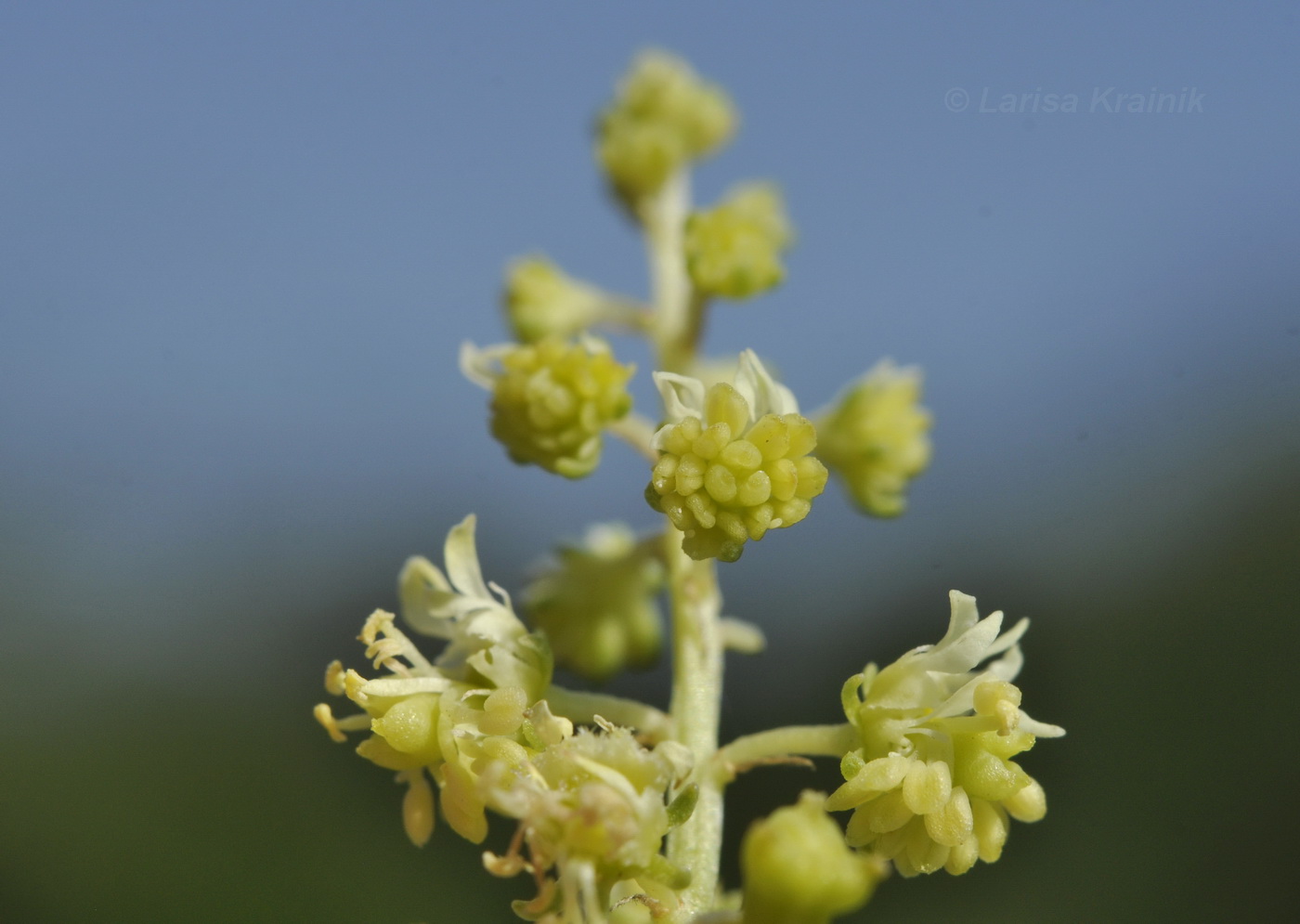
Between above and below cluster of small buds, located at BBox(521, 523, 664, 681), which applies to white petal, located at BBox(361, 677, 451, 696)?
below

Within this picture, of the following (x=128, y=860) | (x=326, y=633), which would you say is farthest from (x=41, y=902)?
(x=326, y=633)

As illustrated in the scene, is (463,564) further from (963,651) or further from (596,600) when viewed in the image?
(963,651)

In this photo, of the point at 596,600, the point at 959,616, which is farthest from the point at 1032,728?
the point at 596,600

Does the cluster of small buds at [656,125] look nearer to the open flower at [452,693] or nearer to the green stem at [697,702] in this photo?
the green stem at [697,702]

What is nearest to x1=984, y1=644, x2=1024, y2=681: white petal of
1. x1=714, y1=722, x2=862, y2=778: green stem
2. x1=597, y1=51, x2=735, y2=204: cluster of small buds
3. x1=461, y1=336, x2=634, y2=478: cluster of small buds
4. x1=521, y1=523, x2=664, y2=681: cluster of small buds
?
x1=714, y1=722, x2=862, y2=778: green stem

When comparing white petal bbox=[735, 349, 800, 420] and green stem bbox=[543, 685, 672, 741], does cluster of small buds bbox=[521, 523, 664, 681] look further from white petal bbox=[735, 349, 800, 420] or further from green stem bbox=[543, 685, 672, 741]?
white petal bbox=[735, 349, 800, 420]

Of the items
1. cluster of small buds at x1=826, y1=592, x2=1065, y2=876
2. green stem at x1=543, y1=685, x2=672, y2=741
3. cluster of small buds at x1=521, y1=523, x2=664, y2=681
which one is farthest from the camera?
cluster of small buds at x1=521, y1=523, x2=664, y2=681
